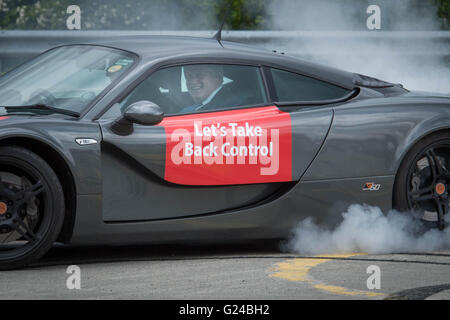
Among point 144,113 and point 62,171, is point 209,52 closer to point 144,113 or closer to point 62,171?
point 144,113

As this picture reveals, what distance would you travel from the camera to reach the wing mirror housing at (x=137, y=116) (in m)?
6.04

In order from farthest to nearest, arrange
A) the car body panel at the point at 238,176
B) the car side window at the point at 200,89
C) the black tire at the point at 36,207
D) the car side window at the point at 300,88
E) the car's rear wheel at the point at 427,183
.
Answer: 1. the car's rear wheel at the point at 427,183
2. the car side window at the point at 300,88
3. the car side window at the point at 200,89
4. the car body panel at the point at 238,176
5. the black tire at the point at 36,207

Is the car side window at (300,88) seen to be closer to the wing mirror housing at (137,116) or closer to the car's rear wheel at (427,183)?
the car's rear wheel at (427,183)

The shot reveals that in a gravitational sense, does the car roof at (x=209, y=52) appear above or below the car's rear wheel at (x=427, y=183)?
above

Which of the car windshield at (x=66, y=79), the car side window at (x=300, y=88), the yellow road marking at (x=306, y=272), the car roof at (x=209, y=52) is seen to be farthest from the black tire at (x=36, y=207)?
the car side window at (x=300, y=88)

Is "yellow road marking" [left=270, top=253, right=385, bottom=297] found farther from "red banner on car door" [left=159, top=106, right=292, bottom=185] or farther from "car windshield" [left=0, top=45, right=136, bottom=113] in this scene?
"car windshield" [left=0, top=45, right=136, bottom=113]

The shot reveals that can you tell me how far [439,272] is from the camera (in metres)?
5.99

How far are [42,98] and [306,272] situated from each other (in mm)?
1794

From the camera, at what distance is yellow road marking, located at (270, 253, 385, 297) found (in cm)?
537

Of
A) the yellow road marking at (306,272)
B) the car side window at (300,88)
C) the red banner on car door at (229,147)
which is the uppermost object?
the car side window at (300,88)

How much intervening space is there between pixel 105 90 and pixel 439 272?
209 cm
